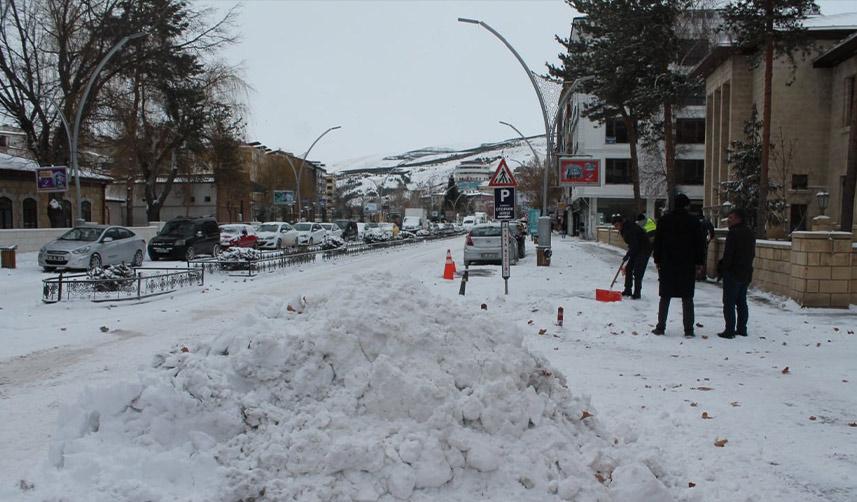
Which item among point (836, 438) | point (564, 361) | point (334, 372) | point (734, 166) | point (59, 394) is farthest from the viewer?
point (734, 166)

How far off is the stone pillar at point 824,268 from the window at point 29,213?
42.8m

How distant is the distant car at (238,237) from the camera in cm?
3178

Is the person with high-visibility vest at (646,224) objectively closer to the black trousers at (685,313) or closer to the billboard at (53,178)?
the black trousers at (685,313)

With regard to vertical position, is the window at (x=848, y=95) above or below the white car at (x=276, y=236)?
above

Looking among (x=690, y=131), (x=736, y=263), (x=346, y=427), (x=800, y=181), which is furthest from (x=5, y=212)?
(x=690, y=131)

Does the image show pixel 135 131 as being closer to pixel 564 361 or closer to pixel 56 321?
pixel 56 321

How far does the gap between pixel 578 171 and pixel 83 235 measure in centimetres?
1968

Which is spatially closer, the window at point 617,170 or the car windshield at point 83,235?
the car windshield at point 83,235

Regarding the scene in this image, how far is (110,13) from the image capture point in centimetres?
3136

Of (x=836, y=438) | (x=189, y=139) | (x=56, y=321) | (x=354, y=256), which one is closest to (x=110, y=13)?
(x=189, y=139)

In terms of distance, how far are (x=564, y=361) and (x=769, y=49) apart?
1733 cm

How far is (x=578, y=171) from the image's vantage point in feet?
92.4

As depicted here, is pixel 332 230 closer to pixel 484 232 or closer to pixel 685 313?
pixel 484 232

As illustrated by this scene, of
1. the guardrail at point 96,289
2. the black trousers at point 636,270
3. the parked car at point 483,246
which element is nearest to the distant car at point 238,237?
the parked car at point 483,246
